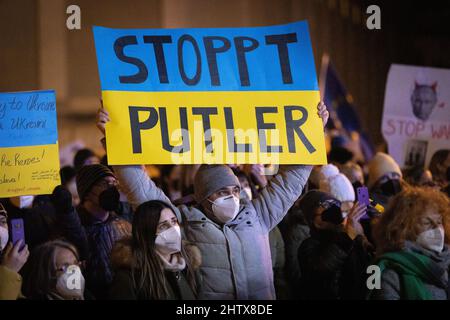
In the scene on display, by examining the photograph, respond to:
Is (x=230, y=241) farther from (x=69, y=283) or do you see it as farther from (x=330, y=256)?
(x=69, y=283)

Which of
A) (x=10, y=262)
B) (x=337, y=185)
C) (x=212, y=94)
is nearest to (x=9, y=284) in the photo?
(x=10, y=262)

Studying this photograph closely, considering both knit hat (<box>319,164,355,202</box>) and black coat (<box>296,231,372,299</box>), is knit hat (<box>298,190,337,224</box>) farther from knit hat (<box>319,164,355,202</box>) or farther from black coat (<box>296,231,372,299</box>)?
knit hat (<box>319,164,355,202</box>)

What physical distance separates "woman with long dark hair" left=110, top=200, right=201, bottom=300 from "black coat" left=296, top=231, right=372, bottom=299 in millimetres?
747

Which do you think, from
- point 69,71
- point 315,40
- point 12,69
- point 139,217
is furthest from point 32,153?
point 315,40

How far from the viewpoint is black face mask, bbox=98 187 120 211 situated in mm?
5355

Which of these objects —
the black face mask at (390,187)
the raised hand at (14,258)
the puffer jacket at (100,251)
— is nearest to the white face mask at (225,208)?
the puffer jacket at (100,251)

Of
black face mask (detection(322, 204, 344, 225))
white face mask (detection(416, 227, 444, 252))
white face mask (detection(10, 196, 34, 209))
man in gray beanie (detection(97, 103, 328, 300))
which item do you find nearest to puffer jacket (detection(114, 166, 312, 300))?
man in gray beanie (detection(97, 103, 328, 300))

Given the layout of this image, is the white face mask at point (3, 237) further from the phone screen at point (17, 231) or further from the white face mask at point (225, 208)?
the white face mask at point (225, 208)

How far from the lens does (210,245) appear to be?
4934 millimetres

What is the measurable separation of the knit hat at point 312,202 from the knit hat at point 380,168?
1538mm

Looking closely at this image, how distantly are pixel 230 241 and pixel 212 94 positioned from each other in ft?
2.63

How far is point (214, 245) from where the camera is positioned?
4.93m

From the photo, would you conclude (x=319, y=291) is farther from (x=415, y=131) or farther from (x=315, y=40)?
(x=315, y=40)

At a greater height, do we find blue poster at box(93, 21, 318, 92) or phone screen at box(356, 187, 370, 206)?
blue poster at box(93, 21, 318, 92)
